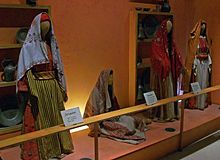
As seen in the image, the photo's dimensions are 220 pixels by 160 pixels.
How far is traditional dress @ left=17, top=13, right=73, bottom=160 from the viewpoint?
2.49 metres

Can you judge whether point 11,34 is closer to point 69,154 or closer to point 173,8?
point 69,154

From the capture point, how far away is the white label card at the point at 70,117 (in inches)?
88.4

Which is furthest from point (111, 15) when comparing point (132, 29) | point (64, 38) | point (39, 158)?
point (39, 158)

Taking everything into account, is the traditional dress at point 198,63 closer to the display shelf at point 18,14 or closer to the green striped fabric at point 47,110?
the green striped fabric at point 47,110

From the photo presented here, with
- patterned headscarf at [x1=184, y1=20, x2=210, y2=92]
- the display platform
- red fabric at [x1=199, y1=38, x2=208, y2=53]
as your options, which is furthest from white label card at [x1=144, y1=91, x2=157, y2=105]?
red fabric at [x1=199, y1=38, x2=208, y2=53]

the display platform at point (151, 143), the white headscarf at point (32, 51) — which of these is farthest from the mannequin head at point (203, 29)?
the white headscarf at point (32, 51)

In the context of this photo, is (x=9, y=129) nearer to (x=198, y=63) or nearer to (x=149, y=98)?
(x=149, y=98)

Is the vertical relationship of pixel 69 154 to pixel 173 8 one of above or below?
below

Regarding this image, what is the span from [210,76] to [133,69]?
1324mm

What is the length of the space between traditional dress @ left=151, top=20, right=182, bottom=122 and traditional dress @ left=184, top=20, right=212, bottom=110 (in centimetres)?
33

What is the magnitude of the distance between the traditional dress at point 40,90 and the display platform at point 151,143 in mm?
174

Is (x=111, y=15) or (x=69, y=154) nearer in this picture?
(x=69, y=154)

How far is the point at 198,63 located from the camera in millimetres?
4191

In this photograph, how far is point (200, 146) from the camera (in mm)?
3422
